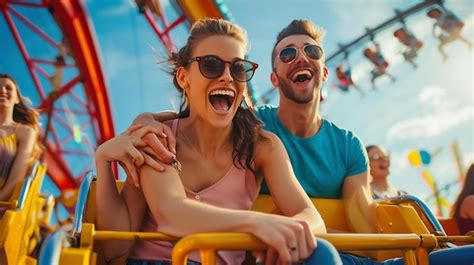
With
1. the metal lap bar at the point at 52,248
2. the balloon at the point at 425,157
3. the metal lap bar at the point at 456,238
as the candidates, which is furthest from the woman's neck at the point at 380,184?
the balloon at the point at 425,157

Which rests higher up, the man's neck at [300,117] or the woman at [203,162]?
the man's neck at [300,117]

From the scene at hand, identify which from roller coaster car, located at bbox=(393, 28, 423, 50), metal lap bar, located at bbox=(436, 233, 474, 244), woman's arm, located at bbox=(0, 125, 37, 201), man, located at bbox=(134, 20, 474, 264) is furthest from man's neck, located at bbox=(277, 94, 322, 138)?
roller coaster car, located at bbox=(393, 28, 423, 50)

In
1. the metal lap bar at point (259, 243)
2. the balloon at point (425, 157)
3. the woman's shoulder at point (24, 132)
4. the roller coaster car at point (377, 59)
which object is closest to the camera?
the metal lap bar at point (259, 243)

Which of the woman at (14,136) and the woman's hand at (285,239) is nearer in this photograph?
the woman's hand at (285,239)

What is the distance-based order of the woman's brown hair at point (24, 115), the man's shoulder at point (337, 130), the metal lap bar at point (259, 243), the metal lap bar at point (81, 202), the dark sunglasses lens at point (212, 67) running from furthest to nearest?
the woman's brown hair at point (24, 115) < the man's shoulder at point (337, 130) < the dark sunglasses lens at point (212, 67) < the metal lap bar at point (81, 202) < the metal lap bar at point (259, 243)

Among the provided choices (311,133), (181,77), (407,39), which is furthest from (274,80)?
(407,39)

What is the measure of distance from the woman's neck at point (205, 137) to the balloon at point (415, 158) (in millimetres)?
8629

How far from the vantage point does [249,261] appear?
1.42m

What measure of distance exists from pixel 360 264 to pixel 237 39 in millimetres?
831

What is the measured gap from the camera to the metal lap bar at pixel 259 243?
87 centimetres

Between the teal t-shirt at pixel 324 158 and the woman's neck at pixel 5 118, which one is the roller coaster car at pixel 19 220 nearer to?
the woman's neck at pixel 5 118

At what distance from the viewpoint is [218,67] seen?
138cm

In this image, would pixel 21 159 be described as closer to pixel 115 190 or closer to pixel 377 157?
pixel 115 190

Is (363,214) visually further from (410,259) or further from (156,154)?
(156,154)
